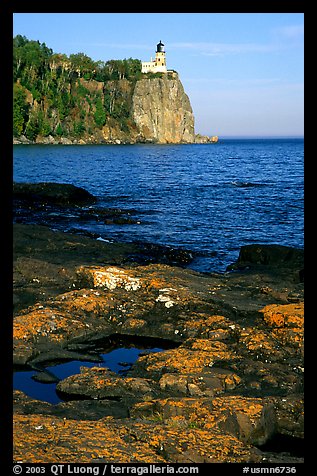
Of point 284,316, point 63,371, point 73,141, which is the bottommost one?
point 63,371

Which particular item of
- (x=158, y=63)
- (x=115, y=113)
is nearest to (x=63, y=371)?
(x=115, y=113)

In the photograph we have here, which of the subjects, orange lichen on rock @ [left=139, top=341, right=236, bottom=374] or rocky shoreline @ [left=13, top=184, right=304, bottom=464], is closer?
rocky shoreline @ [left=13, top=184, right=304, bottom=464]

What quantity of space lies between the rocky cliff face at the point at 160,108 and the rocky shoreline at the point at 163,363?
555 ft

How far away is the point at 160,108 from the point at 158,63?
76.3ft

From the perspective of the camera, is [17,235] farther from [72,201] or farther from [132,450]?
[72,201]

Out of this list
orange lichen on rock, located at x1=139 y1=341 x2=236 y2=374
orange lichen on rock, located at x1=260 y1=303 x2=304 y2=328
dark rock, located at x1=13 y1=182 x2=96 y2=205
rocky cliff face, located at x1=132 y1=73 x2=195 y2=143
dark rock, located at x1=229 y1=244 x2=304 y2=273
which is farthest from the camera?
rocky cliff face, located at x1=132 y1=73 x2=195 y2=143

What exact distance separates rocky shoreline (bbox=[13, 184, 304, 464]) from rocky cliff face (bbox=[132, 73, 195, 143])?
169 metres

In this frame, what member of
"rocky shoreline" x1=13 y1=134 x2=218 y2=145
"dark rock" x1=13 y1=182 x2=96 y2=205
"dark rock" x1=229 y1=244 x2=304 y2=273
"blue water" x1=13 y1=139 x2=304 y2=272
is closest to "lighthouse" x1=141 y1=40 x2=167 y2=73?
"rocky shoreline" x1=13 y1=134 x2=218 y2=145

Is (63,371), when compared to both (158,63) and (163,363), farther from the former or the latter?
(158,63)

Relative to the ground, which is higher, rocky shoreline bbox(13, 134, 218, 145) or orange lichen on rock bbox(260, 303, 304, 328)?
rocky shoreline bbox(13, 134, 218, 145)

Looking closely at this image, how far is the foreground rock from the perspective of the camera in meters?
5.89

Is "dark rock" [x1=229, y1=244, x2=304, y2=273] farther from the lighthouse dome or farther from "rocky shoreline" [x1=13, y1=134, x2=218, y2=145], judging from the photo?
the lighthouse dome

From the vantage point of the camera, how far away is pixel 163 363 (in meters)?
9.09

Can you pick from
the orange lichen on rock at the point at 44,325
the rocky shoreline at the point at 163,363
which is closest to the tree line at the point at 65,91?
the rocky shoreline at the point at 163,363
